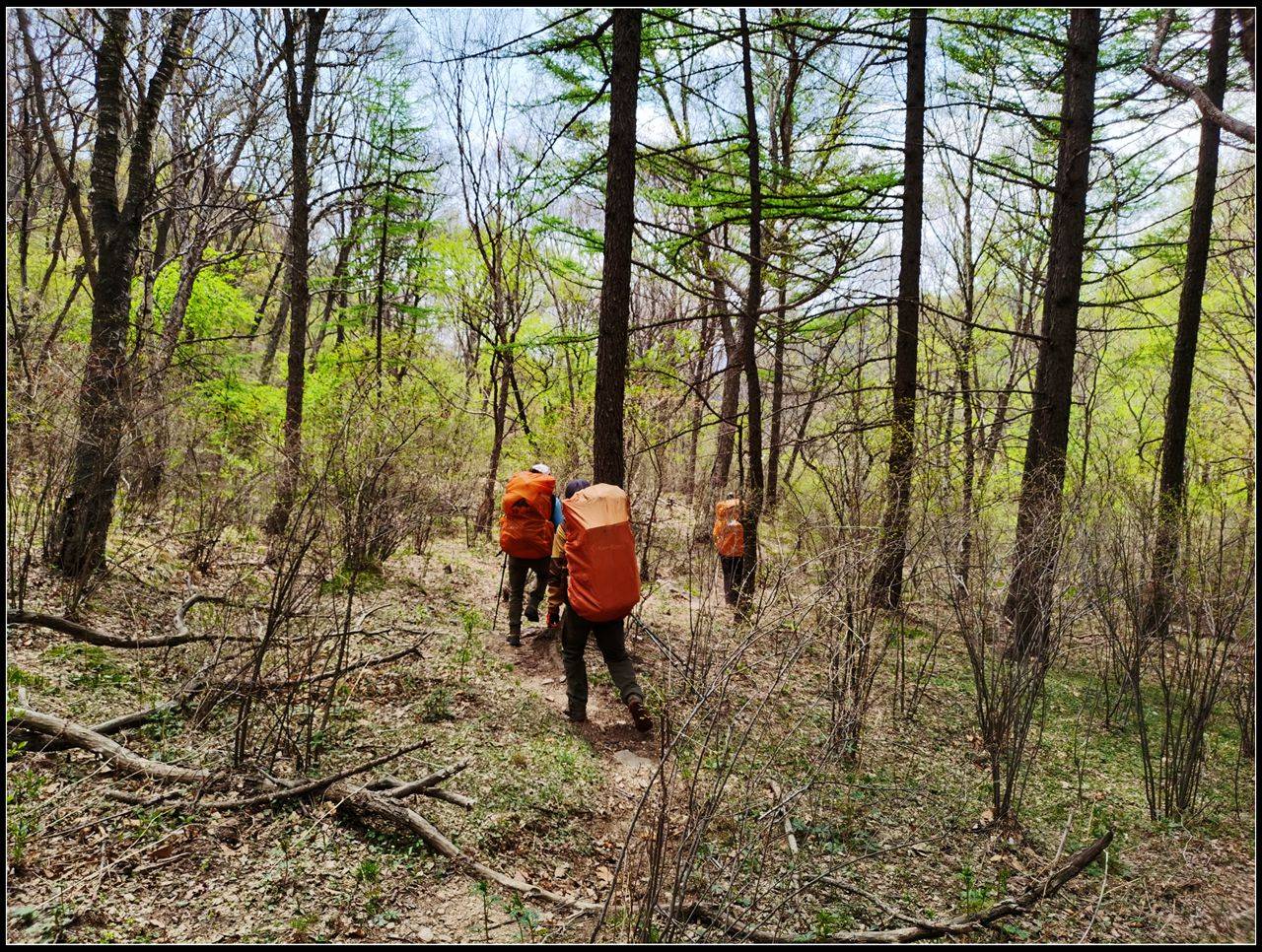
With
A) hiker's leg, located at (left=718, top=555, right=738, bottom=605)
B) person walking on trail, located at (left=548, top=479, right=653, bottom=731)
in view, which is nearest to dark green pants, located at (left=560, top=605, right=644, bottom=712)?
person walking on trail, located at (left=548, top=479, right=653, bottom=731)

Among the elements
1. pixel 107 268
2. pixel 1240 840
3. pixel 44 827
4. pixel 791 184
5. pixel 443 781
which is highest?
pixel 791 184

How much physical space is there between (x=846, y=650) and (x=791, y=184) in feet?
21.7

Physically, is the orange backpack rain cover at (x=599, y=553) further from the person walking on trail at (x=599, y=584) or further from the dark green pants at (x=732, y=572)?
the dark green pants at (x=732, y=572)

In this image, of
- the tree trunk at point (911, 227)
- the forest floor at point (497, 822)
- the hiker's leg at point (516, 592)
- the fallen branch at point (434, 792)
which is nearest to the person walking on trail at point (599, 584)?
the forest floor at point (497, 822)

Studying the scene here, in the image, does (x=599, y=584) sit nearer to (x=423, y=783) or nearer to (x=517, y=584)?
(x=423, y=783)

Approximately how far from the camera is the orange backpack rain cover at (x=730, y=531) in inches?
329

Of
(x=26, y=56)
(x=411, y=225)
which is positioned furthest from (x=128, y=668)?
(x=26, y=56)

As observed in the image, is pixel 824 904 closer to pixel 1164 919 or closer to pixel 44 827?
pixel 1164 919

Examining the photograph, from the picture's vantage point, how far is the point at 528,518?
6543 millimetres

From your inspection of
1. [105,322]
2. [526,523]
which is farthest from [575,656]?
[105,322]

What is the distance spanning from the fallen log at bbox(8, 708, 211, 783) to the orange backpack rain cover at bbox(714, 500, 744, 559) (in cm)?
612

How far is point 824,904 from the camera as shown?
11.2ft

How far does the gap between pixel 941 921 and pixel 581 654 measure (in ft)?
9.65

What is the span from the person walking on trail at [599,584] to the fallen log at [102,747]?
2560 mm
